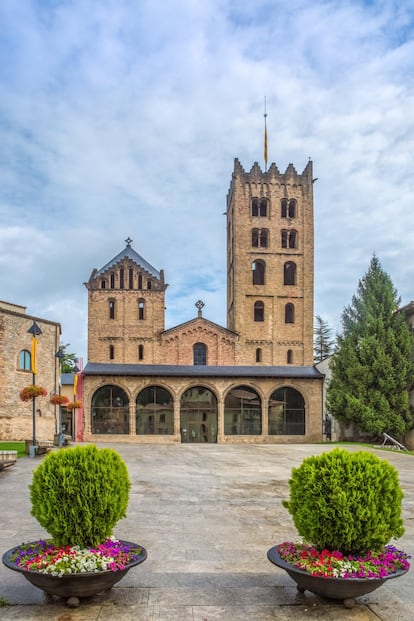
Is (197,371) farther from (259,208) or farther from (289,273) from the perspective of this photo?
(259,208)

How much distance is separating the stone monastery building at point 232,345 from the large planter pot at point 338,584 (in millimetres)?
35681

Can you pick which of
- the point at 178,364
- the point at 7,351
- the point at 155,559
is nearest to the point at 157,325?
the point at 178,364

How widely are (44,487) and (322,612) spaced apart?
9.91 feet

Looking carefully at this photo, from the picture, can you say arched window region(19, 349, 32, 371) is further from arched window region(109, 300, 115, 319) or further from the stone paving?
the stone paving

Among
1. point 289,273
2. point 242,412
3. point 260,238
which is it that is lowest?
point 242,412

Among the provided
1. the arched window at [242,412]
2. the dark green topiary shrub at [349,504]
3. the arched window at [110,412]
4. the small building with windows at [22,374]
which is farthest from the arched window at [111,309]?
the dark green topiary shrub at [349,504]

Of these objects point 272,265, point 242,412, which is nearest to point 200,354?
point 242,412

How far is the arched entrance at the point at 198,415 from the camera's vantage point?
4141cm

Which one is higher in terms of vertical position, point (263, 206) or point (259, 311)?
point (263, 206)

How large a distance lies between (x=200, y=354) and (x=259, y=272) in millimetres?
9137

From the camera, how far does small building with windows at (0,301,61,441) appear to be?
32.7 meters

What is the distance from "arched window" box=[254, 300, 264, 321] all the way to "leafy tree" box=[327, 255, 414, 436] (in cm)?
857

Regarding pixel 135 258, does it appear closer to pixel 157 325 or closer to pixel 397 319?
pixel 157 325

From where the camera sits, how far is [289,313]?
4844 cm
